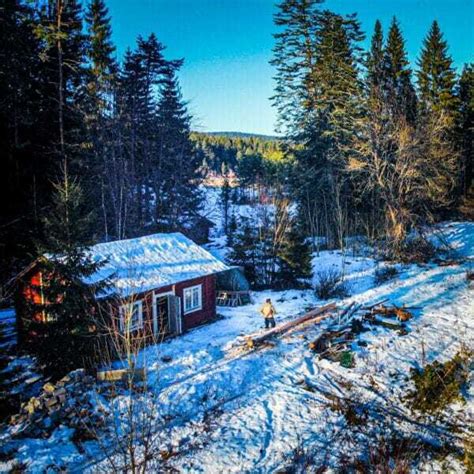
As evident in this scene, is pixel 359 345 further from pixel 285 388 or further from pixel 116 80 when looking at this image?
pixel 116 80

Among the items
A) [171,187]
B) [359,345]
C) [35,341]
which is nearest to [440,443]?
[359,345]

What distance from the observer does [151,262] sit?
57.1 ft

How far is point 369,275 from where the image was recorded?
24750 millimetres

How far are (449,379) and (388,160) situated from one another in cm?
1999

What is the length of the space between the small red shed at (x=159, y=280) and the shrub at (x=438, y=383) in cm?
960

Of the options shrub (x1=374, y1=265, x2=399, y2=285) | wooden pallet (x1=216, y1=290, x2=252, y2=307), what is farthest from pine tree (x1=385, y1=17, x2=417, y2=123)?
wooden pallet (x1=216, y1=290, x2=252, y2=307)

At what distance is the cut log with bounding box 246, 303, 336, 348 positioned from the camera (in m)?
14.4

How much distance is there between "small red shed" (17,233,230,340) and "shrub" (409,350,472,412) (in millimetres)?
9604

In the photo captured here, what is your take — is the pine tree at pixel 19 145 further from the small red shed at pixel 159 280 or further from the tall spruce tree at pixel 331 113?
the tall spruce tree at pixel 331 113

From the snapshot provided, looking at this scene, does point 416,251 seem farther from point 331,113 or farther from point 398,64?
point 398,64

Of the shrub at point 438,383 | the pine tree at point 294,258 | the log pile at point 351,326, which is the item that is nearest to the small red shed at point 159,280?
the pine tree at point 294,258

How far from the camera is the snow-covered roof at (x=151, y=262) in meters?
15.3

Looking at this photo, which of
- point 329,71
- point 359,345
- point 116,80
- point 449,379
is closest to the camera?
point 449,379

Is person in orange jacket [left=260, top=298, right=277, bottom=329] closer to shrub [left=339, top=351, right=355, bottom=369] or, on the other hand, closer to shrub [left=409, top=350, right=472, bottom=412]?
shrub [left=339, top=351, right=355, bottom=369]
